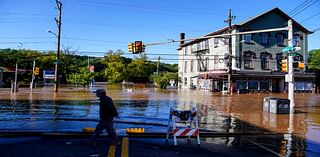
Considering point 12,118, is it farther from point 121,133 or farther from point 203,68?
point 203,68

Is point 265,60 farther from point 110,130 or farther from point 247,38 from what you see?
point 110,130

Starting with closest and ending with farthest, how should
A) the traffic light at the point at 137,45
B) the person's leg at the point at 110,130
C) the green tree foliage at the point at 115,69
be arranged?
the person's leg at the point at 110,130 → the traffic light at the point at 137,45 → the green tree foliage at the point at 115,69

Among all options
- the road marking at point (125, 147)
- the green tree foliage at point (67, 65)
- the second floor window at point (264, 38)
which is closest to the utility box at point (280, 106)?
the road marking at point (125, 147)

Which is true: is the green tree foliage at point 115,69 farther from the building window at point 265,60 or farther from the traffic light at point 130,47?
the traffic light at point 130,47

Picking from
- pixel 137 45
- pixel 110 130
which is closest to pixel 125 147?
pixel 110 130

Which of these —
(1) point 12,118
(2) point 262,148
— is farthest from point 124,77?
(2) point 262,148

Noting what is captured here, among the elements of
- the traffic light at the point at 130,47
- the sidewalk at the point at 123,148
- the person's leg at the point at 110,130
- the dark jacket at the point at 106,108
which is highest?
the traffic light at the point at 130,47

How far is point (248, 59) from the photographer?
51.3 m

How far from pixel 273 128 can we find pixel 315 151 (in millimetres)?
4078

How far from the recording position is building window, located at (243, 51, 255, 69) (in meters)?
51.0

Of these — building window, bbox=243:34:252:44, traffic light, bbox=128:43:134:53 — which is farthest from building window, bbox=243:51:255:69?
traffic light, bbox=128:43:134:53

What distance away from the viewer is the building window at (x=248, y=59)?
51.0 meters

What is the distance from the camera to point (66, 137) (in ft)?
31.9

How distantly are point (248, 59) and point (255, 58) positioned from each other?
129 cm
